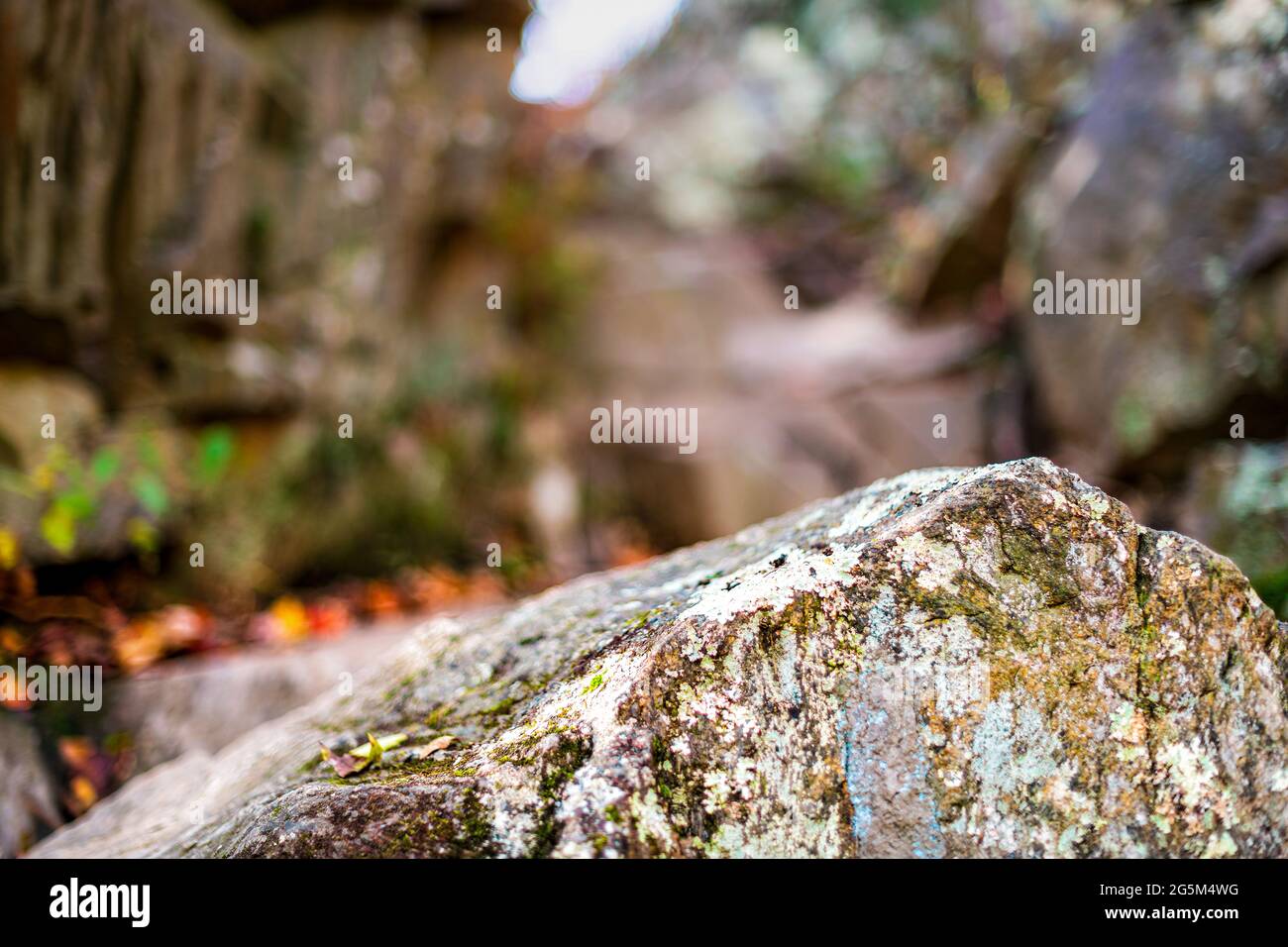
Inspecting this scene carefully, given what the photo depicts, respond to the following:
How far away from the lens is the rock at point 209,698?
326 centimetres

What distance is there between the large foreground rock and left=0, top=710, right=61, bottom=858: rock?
1.37 m

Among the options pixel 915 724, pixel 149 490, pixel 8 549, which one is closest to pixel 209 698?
pixel 8 549

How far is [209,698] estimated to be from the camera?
3.42 meters

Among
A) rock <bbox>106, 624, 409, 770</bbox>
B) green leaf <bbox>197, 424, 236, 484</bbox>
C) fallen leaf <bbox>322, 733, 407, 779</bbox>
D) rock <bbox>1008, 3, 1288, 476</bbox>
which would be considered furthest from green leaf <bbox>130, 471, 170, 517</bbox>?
rock <bbox>1008, 3, 1288, 476</bbox>

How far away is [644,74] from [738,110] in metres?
1.66

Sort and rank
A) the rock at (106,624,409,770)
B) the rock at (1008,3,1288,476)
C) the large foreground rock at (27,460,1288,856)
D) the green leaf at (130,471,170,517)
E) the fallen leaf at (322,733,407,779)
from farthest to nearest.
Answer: the green leaf at (130,471,170,517)
the rock at (1008,3,1288,476)
the rock at (106,624,409,770)
the fallen leaf at (322,733,407,779)
the large foreground rock at (27,460,1288,856)

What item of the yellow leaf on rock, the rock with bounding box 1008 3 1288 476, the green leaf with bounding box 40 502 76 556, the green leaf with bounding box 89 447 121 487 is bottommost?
the yellow leaf on rock

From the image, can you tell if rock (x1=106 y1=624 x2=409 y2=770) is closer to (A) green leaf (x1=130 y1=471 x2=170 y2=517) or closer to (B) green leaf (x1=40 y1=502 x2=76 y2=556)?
(B) green leaf (x1=40 y1=502 x2=76 y2=556)

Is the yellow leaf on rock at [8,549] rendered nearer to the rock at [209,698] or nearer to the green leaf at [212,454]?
the rock at [209,698]

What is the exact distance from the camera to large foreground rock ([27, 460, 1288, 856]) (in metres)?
1.51

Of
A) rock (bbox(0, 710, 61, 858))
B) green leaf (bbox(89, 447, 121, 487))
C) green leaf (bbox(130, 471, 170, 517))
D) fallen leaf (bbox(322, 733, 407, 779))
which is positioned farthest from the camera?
green leaf (bbox(130, 471, 170, 517))

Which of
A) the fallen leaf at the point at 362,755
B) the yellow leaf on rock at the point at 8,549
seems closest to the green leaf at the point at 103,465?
the yellow leaf on rock at the point at 8,549

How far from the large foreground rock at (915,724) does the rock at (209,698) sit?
169cm
